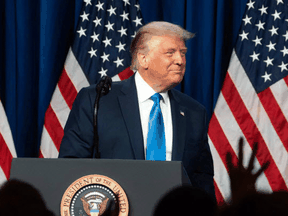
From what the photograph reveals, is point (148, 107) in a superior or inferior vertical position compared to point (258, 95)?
superior

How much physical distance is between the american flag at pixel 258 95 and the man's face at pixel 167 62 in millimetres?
1713

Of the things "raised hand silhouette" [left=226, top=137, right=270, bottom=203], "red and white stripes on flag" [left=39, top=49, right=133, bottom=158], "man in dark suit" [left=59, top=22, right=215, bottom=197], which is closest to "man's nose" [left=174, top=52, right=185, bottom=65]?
"man in dark suit" [left=59, top=22, right=215, bottom=197]

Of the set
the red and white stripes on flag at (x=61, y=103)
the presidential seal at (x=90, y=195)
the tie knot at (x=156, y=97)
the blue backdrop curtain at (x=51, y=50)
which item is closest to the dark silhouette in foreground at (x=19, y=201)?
the presidential seal at (x=90, y=195)

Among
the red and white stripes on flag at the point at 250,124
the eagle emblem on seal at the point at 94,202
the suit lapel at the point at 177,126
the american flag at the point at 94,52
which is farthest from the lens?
the american flag at the point at 94,52

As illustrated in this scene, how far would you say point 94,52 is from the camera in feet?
13.0

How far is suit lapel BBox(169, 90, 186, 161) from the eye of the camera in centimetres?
200

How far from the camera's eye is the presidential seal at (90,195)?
1.33m

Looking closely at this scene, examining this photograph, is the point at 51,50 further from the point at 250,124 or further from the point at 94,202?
the point at 94,202

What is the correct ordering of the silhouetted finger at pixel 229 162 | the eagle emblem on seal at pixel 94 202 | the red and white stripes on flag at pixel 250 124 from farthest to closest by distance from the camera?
the red and white stripes on flag at pixel 250 124 < the eagle emblem on seal at pixel 94 202 < the silhouetted finger at pixel 229 162

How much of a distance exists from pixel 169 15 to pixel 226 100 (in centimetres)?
93

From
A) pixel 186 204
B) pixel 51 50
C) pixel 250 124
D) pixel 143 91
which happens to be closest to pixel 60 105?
pixel 51 50

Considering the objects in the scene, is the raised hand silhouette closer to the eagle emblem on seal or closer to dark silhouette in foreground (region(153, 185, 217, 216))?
dark silhouette in foreground (region(153, 185, 217, 216))

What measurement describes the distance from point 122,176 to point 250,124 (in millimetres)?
2658

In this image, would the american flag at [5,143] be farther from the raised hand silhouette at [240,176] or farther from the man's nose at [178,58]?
the raised hand silhouette at [240,176]
